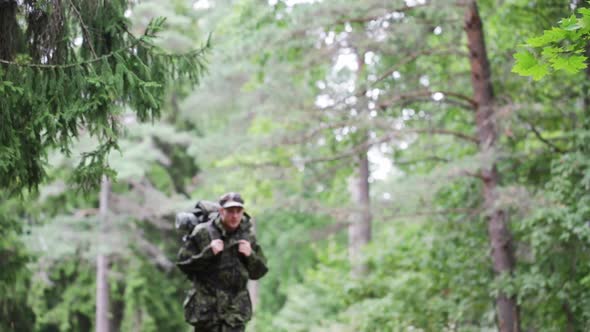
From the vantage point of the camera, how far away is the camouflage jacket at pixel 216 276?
6684 millimetres

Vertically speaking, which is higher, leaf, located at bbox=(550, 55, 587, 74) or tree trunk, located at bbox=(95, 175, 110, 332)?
tree trunk, located at bbox=(95, 175, 110, 332)

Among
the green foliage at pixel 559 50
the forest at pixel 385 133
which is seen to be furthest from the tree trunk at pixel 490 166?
the green foliage at pixel 559 50

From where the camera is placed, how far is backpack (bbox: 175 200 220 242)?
23.1 ft

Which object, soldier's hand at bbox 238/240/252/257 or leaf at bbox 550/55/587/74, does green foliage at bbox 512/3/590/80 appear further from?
soldier's hand at bbox 238/240/252/257

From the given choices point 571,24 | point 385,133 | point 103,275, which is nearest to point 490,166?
point 385,133

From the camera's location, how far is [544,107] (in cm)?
1057

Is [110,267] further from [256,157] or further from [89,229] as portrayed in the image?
[256,157]

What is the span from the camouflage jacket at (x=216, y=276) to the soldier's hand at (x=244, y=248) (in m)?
0.05

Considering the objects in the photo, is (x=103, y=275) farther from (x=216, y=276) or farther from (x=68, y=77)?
(x=68, y=77)

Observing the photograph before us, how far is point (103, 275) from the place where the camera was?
62.1ft

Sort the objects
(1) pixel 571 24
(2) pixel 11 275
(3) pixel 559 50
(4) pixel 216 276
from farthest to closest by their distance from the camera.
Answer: (2) pixel 11 275 < (4) pixel 216 276 < (3) pixel 559 50 < (1) pixel 571 24

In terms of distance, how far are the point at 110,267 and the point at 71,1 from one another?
52.3 ft

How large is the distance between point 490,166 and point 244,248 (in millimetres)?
4601

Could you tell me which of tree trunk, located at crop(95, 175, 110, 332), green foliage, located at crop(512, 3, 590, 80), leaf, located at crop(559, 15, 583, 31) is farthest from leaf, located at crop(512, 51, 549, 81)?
tree trunk, located at crop(95, 175, 110, 332)
